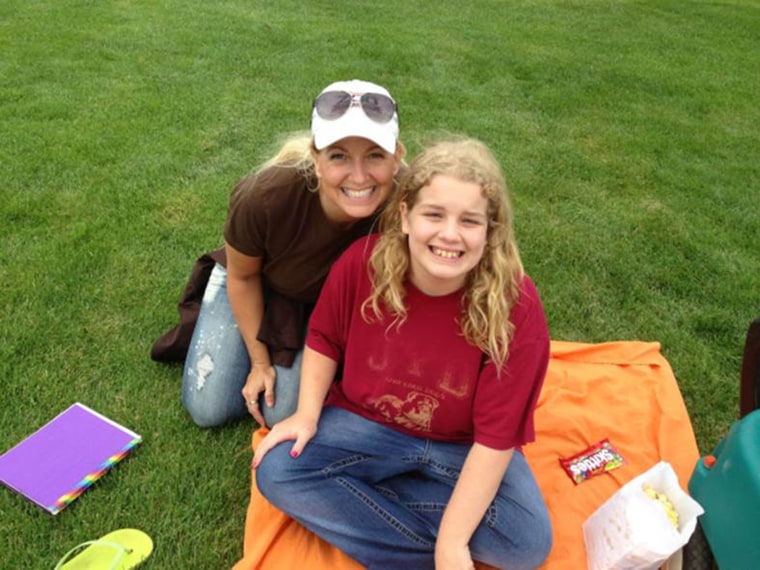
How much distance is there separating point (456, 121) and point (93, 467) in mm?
3735

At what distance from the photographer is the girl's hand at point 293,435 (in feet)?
6.28

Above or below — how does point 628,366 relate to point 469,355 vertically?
below

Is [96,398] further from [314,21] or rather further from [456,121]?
[314,21]

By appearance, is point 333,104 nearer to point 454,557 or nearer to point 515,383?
point 515,383

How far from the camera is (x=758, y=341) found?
6.42ft

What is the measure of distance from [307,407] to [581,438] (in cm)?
104

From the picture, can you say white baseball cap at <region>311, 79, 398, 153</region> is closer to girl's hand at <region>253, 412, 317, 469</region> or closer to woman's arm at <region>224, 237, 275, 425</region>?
woman's arm at <region>224, 237, 275, 425</region>

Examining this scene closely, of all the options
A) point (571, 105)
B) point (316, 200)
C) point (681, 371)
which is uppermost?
point (316, 200)

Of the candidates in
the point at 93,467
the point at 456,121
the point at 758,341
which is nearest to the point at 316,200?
the point at 93,467

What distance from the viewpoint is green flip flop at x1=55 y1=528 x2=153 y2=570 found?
5.99 ft

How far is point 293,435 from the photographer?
1928 millimetres

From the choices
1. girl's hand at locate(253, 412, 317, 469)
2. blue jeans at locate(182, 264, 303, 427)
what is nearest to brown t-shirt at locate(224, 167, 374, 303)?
blue jeans at locate(182, 264, 303, 427)

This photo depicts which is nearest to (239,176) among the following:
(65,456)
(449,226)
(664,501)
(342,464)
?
(65,456)

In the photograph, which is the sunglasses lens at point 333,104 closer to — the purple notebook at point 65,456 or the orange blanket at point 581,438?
the orange blanket at point 581,438
